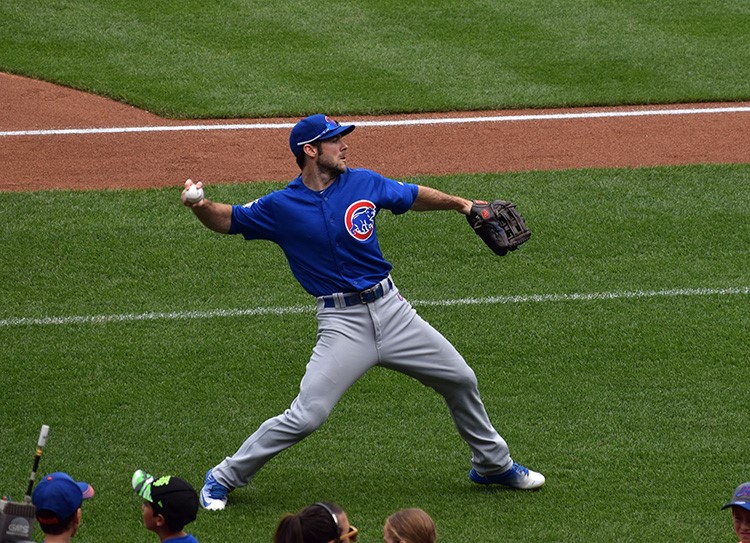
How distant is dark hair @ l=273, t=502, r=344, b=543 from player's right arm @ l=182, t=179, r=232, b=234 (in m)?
1.93

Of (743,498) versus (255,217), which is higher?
(255,217)

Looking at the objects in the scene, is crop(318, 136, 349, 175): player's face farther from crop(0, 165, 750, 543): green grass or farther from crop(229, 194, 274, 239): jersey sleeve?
crop(0, 165, 750, 543): green grass

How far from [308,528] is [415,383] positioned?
3.29 metres

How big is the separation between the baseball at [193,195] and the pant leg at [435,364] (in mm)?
1068

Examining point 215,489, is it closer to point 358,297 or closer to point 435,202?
point 358,297

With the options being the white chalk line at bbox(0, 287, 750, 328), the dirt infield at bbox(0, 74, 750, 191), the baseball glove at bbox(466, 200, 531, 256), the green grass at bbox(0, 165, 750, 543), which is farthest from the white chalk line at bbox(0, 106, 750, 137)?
the baseball glove at bbox(466, 200, 531, 256)

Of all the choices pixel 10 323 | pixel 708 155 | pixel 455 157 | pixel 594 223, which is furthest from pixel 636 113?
pixel 10 323

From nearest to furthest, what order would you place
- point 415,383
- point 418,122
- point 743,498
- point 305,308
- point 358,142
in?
point 743,498 → point 415,383 → point 305,308 → point 358,142 → point 418,122

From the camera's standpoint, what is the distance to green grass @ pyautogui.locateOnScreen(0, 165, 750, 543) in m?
6.34

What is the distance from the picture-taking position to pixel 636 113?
492 inches

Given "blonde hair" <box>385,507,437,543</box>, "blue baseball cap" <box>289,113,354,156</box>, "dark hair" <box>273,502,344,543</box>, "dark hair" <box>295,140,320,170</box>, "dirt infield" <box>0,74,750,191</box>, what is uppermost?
"blue baseball cap" <box>289,113,354,156</box>

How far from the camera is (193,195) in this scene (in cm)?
571

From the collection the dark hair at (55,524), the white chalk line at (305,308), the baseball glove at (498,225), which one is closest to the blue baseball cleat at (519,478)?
the baseball glove at (498,225)

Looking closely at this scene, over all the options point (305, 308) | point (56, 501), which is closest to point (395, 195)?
point (56, 501)
